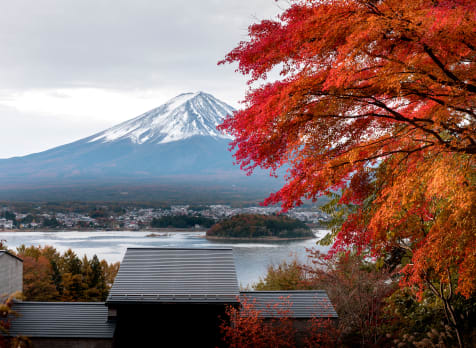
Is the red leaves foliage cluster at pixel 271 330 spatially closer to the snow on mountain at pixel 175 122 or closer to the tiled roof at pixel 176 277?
the tiled roof at pixel 176 277

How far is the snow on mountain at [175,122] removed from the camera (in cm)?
19000

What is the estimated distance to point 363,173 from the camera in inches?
252

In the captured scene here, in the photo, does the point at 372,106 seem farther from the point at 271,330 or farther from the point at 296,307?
the point at 296,307

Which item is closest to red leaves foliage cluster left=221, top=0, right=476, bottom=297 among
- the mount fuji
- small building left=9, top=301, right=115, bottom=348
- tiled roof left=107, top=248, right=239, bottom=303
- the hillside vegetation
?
tiled roof left=107, top=248, right=239, bottom=303

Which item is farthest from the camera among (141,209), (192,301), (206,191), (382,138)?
(206,191)

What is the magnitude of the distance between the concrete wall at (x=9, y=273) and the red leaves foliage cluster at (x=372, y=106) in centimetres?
979

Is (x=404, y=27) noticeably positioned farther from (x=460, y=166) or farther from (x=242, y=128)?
(x=242, y=128)

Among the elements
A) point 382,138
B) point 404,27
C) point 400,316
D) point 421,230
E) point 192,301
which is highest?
point 404,27

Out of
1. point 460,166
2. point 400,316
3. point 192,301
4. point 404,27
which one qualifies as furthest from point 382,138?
point 400,316

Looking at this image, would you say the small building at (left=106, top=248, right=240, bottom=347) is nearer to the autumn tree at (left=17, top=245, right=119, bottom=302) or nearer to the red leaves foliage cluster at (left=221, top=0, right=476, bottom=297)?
the red leaves foliage cluster at (left=221, top=0, right=476, bottom=297)

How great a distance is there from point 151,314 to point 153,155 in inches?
6936

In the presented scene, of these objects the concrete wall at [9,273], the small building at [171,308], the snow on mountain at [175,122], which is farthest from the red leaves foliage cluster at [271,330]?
the snow on mountain at [175,122]

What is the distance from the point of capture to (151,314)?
10453 millimetres

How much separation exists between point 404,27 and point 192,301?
7.45 metres
